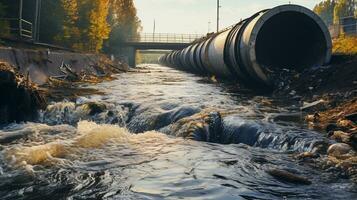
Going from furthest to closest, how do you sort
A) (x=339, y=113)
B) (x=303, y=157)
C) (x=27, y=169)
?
1. (x=339, y=113)
2. (x=303, y=157)
3. (x=27, y=169)

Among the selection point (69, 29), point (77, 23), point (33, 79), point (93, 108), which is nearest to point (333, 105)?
point (93, 108)

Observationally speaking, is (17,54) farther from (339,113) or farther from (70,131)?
(339,113)

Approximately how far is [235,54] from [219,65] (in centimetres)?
409

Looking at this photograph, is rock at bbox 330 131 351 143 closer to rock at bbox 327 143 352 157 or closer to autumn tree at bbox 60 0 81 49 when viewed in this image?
Answer: rock at bbox 327 143 352 157

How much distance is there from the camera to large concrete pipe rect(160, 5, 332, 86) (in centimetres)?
1559

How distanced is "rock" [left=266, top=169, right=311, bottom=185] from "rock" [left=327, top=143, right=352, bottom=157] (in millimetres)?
1384

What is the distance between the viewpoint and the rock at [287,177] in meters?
5.31

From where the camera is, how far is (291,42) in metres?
19.2

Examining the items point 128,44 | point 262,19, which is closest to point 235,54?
point 262,19

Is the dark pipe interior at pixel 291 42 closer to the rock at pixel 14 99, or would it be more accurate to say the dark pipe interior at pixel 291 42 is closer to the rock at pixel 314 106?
the rock at pixel 314 106

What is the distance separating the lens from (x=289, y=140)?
7.52 metres

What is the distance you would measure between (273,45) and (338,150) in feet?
45.7

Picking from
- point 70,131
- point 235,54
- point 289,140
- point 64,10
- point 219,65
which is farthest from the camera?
point 64,10

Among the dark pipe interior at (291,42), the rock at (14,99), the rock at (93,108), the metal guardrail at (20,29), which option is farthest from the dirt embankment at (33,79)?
the dark pipe interior at (291,42)
